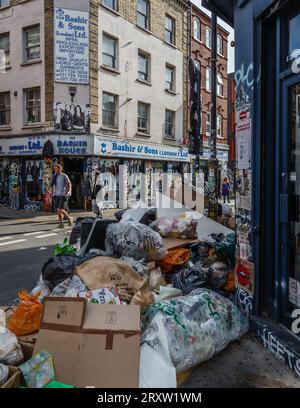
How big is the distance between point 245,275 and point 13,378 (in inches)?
90.6

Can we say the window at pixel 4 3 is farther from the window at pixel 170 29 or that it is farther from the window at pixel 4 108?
the window at pixel 170 29

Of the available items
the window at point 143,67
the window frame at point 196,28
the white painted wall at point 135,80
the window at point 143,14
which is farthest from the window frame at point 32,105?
the window frame at point 196,28

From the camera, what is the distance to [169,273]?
4785 millimetres

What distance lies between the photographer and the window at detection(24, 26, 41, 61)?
55.3 feet

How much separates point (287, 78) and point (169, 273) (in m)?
2.62

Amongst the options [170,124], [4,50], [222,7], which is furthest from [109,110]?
[222,7]

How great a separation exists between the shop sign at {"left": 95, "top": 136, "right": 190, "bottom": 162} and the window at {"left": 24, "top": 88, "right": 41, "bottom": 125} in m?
3.01

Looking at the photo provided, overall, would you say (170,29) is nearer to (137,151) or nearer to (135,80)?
(135,80)

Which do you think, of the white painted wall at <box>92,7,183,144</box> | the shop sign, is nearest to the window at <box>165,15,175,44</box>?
the white painted wall at <box>92,7,183,144</box>

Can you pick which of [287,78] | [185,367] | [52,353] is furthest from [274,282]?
[52,353]

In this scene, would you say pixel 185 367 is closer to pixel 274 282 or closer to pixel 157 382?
pixel 157 382

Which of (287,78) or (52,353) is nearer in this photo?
(52,353)

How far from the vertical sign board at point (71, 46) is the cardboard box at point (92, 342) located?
1483 centimetres

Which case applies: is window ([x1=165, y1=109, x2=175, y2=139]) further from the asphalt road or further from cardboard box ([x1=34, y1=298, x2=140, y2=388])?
cardboard box ([x1=34, y1=298, x2=140, y2=388])
